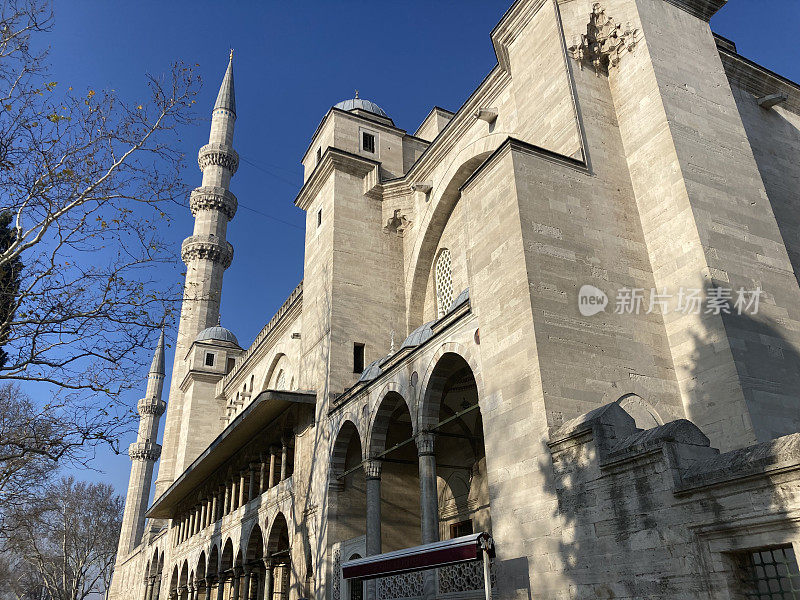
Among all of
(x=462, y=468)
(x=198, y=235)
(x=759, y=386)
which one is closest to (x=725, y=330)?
(x=759, y=386)

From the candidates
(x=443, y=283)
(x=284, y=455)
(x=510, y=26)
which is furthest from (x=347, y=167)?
(x=284, y=455)

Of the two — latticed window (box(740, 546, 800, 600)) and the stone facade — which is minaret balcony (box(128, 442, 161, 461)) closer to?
the stone facade

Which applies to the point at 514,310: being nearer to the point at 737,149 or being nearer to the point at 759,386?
the point at 759,386

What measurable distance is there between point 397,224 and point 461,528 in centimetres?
860

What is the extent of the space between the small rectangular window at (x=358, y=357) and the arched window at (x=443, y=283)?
7.63 ft

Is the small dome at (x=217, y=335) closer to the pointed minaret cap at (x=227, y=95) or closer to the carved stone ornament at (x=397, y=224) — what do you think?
the pointed minaret cap at (x=227, y=95)

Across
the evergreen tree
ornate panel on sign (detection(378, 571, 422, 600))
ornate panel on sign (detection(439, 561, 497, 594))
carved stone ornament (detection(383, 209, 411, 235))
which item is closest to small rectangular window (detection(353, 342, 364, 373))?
carved stone ornament (detection(383, 209, 411, 235))

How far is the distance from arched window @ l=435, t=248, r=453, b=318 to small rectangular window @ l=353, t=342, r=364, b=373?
2.33 m

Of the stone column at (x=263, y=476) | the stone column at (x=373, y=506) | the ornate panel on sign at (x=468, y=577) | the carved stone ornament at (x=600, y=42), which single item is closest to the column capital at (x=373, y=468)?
the stone column at (x=373, y=506)

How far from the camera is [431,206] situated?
56.2 feet

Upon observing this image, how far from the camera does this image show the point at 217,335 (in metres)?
34.6

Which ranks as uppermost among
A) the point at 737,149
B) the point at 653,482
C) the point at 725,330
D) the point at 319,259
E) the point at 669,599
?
the point at 319,259

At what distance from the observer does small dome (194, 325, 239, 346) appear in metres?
34.3

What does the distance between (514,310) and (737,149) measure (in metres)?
5.57
